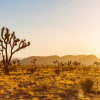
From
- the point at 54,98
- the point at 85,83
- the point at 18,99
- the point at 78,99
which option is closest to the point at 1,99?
the point at 18,99

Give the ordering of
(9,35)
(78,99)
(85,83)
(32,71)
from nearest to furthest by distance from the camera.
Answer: (78,99) < (85,83) < (9,35) < (32,71)

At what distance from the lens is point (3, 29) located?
71.5 ft

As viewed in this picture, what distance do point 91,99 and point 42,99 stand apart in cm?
303

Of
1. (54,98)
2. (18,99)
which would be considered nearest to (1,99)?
(18,99)

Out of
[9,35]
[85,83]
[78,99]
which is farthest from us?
[9,35]

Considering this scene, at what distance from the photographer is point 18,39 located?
867 inches

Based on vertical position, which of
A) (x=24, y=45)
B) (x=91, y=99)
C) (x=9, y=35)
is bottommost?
(x=91, y=99)

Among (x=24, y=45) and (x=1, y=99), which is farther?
(x=24, y=45)

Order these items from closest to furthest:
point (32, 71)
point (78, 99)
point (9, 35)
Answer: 1. point (78, 99)
2. point (9, 35)
3. point (32, 71)

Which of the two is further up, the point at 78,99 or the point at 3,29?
the point at 3,29

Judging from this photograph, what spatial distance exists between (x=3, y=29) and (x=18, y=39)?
2978 mm

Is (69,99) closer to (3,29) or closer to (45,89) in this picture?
(45,89)

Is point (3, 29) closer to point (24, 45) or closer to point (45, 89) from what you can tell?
point (24, 45)

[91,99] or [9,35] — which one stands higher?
[9,35]
